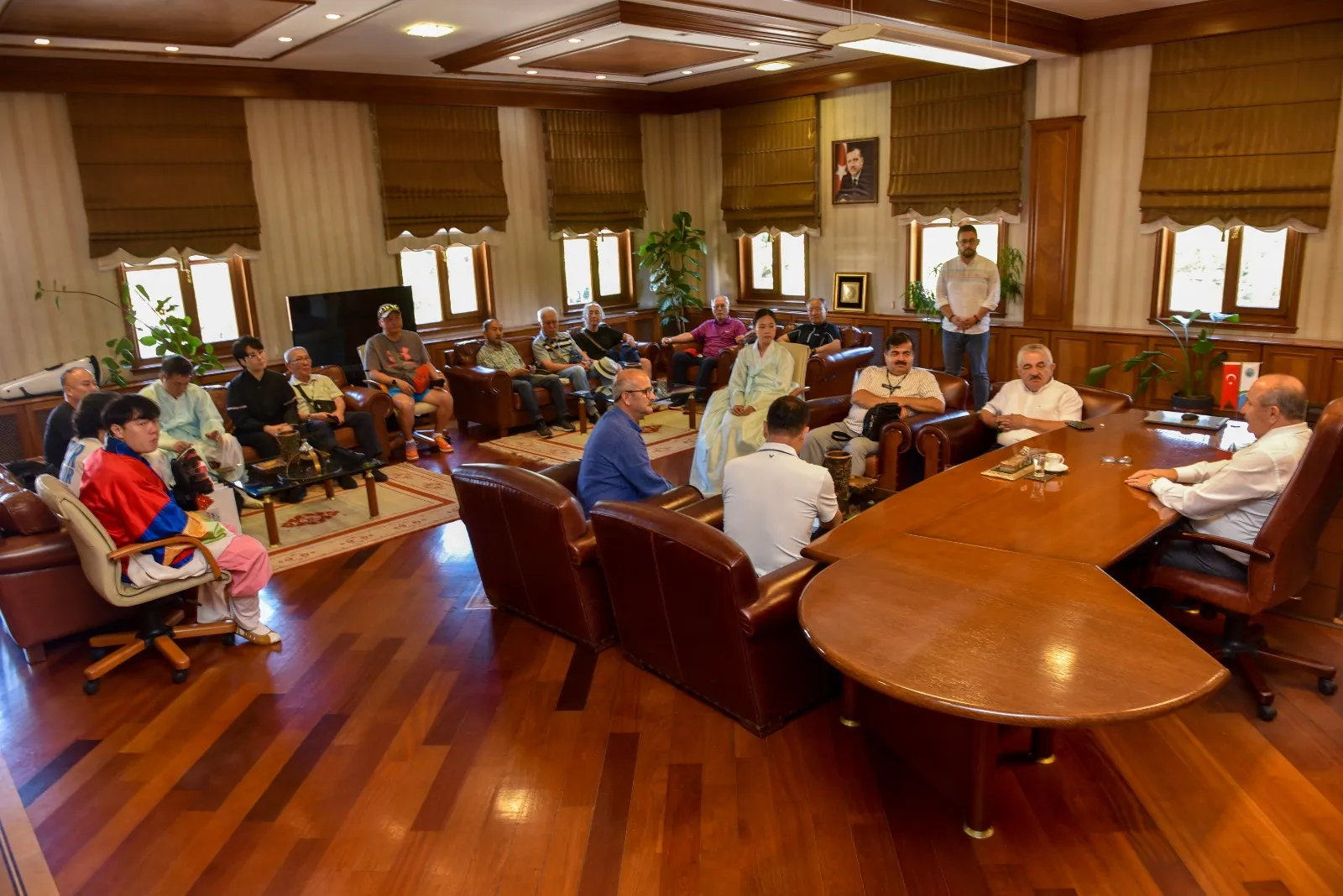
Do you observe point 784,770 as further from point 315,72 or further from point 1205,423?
point 315,72

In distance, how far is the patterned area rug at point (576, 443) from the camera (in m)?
7.56

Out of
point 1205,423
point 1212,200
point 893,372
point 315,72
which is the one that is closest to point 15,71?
point 315,72

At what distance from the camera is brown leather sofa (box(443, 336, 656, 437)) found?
8219 millimetres

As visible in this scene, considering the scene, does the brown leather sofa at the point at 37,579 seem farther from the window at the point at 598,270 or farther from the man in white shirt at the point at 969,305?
the window at the point at 598,270

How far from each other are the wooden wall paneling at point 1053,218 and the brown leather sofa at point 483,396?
14.3 ft

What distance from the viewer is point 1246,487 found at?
3441 mm

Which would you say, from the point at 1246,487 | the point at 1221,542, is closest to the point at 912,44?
the point at 1246,487

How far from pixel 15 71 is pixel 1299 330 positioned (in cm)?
985

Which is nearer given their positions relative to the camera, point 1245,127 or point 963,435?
point 963,435

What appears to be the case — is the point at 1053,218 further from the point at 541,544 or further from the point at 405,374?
the point at 541,544

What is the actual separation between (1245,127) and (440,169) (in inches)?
277

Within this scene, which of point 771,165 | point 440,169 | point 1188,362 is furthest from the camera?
point 771,165

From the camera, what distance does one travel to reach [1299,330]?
7.26m

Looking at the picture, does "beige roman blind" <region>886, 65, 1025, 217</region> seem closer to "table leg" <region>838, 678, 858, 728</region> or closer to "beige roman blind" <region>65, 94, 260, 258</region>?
"beige roman blind" <region>65, 94, 260, 258</region>
